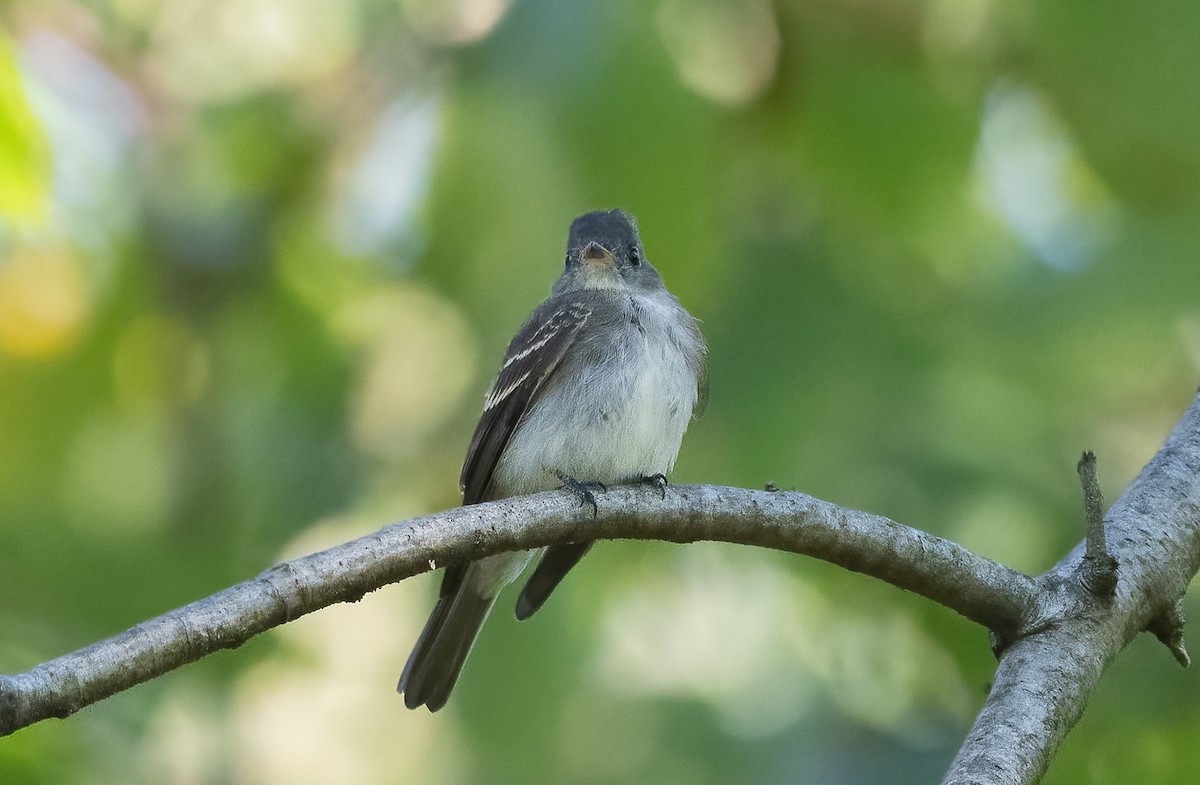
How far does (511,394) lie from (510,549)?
1.55 metres

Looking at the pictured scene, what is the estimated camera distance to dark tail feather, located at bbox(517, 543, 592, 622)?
4.02m

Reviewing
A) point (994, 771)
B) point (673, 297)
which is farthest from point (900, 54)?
point (994, 771)

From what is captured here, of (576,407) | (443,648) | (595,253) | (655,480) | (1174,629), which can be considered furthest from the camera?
(595,253)

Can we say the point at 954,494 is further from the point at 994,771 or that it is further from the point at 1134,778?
the point at 994,771

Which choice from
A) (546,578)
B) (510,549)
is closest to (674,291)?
(546,578)

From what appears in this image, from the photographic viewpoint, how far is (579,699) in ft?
12.3

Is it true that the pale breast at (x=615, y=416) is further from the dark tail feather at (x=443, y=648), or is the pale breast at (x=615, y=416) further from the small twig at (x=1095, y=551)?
the small twig at (x=1095, y=551)

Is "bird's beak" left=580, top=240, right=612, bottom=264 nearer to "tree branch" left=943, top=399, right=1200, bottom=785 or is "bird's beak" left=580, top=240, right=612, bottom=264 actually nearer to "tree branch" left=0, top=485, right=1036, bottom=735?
"tree branch" left=0, top=485, right=1036, bottom=735

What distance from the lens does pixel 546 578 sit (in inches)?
159

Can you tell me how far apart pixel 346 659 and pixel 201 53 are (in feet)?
6.42

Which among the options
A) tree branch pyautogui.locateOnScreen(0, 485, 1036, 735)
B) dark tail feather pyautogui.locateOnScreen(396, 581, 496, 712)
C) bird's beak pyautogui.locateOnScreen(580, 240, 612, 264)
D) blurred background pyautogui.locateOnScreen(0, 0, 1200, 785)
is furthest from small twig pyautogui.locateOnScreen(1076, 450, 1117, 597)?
bird's beak pyautogui.locateOnScreen(580, 240, 612, 264)

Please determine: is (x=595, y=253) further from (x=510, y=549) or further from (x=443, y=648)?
(x=510, y=549)

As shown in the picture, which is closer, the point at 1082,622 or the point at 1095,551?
the point at 1095,551

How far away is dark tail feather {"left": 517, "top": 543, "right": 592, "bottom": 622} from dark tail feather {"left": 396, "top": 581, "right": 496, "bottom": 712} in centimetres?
21
